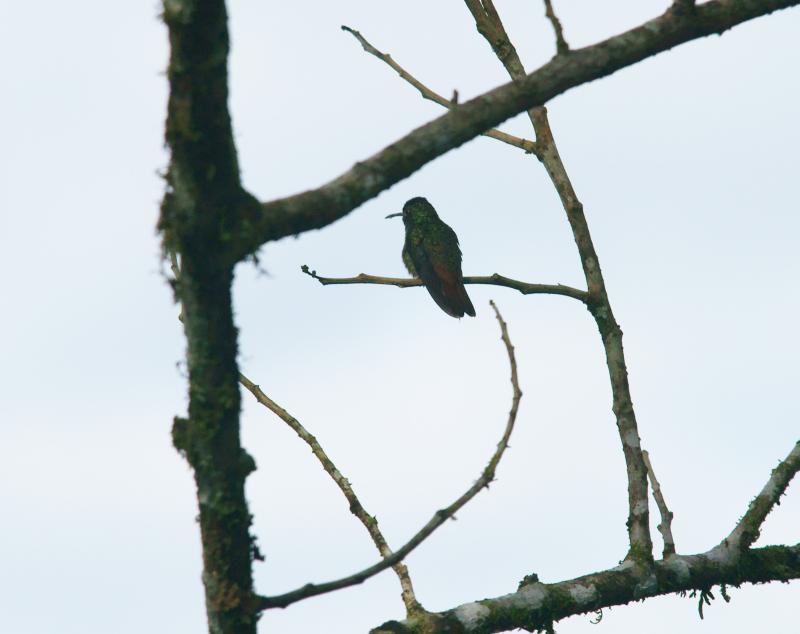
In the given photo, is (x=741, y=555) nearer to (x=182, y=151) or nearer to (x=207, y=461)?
(x=207, y=461)

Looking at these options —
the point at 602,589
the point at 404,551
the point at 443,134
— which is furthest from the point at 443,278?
the point at 404,551

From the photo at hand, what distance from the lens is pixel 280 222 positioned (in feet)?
10.9

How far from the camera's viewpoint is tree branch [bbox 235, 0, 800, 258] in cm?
332

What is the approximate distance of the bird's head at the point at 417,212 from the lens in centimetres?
1265

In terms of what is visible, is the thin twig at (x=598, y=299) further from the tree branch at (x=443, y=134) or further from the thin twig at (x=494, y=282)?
the tree branch at (x=443, y=134)

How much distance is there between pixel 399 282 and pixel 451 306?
13.8 feet

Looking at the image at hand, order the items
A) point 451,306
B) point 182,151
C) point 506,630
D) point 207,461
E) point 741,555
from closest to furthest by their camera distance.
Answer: point 182,151 → point 207,461 → point 506,630 → point 741,555 → point 451,306

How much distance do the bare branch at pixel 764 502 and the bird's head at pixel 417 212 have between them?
7226mm

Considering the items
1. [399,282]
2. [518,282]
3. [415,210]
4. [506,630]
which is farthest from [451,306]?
[506,630]

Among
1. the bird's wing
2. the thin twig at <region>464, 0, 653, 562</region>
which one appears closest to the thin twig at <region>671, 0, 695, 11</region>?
the thin twig at <region>464, 0, 653, 562</region>

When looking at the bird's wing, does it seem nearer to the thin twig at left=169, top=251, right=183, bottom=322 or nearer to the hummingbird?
the hummingbird

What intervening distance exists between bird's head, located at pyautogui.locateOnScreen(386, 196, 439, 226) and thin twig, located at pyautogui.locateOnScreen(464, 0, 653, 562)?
5476 millimetres

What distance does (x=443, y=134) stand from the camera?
134 inches

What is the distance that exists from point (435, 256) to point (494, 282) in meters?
5.16
